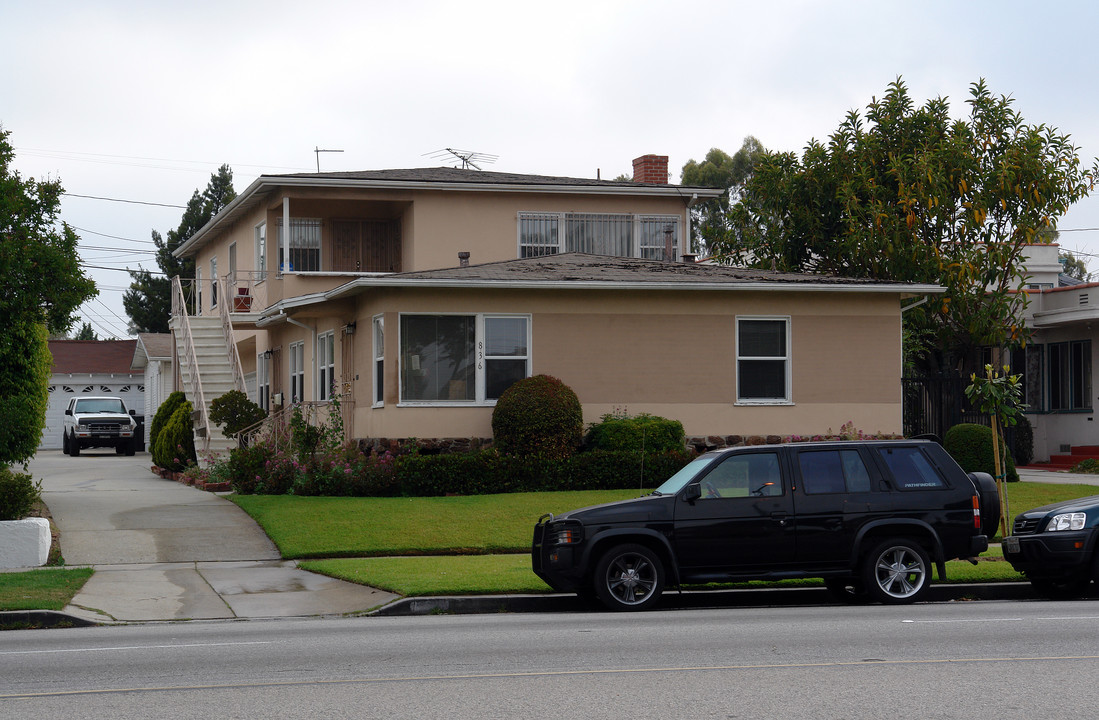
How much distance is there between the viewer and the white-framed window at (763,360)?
23750mm

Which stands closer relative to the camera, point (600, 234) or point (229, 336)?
point (600, 234)

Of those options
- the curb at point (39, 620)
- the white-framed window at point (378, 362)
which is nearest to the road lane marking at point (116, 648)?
the curb at point (39, 620)

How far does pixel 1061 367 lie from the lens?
31500 mm

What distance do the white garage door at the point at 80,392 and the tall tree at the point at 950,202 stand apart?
3162cm

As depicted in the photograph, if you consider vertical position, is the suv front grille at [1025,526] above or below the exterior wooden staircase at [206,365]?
below

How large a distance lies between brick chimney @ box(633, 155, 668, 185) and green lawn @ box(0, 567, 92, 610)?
21.0 m

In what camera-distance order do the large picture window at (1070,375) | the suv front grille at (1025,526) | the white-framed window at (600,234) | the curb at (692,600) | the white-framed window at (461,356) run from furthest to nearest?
the large picture window at (1070,375) → the white-framed window at (600,234) → the white-framed window at (461,356) → the suv front grille at (1025,526) → the curb at (692,600)

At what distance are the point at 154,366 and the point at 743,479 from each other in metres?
36.1

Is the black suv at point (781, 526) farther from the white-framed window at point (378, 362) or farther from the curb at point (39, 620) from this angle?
the white-framed window at point (378, 362)

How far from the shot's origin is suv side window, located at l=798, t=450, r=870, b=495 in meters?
12.9

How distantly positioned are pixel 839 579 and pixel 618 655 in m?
4.74

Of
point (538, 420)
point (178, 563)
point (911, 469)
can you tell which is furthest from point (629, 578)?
point (538, 420)

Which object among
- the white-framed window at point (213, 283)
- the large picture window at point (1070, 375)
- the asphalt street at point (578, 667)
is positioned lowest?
the asphalt street at point (578, 667)

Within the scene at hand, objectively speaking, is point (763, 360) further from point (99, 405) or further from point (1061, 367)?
point (99, 405)
